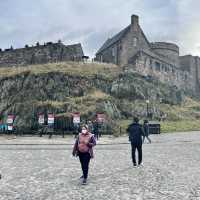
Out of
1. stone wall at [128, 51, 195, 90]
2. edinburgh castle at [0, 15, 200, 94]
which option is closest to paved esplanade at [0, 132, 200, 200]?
edinburgh castle at [0, 15, 200, 94]

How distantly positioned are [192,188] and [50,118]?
2848 centimetres

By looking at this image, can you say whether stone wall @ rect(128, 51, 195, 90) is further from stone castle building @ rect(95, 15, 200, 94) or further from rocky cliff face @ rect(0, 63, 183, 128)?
rocky cliff face @ rect(0, 63, 183, 128)

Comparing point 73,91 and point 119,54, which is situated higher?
point 119,54

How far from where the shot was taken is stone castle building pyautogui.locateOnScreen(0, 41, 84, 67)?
7100 cm

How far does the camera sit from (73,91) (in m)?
55.3

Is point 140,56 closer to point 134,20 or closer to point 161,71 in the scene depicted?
point 134,20

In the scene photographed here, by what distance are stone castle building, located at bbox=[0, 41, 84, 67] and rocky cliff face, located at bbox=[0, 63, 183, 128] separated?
268 inches

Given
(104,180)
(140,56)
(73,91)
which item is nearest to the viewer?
(104,180)

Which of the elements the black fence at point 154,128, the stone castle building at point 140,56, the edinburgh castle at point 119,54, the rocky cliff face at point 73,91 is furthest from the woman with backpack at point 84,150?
the stone castle building at point 140,56

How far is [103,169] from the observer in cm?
1680

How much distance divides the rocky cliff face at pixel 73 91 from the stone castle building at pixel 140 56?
5.44m

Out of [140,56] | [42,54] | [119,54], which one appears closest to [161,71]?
[140,56]

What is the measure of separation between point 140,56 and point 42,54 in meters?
16.4

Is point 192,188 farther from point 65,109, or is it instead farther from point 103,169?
point 65,109
